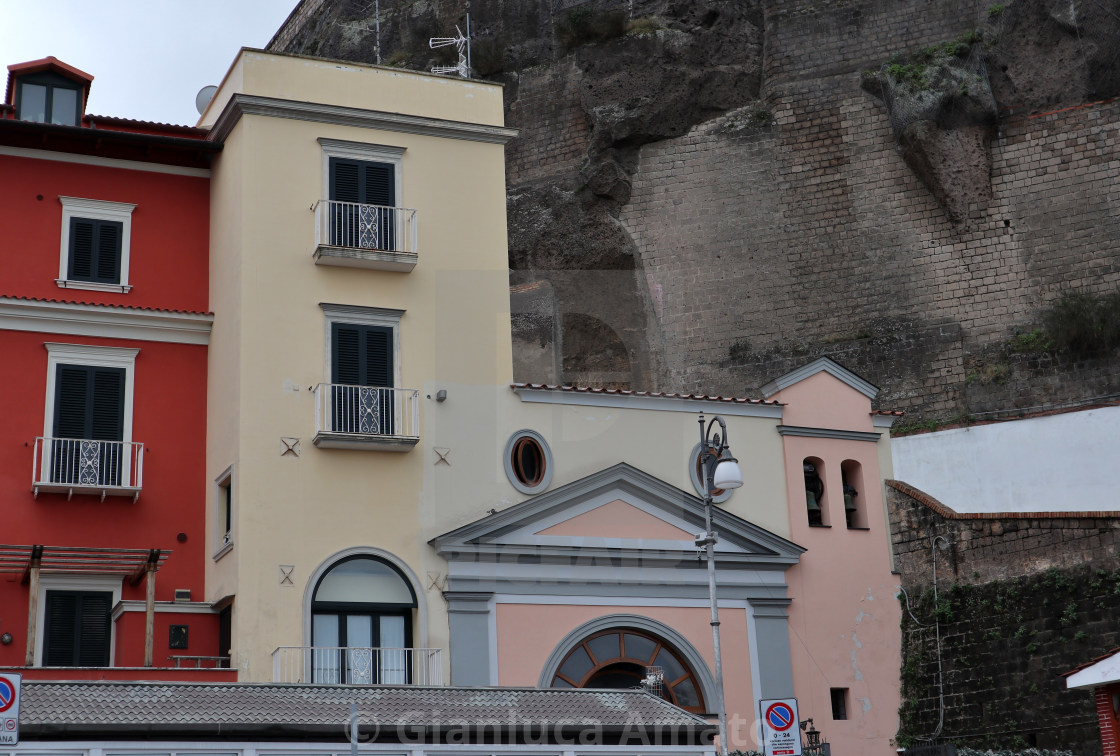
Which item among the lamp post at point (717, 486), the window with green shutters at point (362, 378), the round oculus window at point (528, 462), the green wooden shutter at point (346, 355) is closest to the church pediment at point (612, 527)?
the round oculus window at point (528, 462)

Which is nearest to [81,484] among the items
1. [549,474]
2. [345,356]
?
[345,356]

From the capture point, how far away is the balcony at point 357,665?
21.0 m

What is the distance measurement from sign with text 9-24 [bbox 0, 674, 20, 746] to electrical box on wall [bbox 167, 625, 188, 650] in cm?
908

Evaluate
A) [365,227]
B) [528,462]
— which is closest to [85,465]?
[365,227]

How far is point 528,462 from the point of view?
24.2m

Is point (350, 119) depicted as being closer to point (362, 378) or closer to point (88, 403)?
point (362, 378)

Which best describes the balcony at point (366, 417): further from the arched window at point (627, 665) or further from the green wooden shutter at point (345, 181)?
the arched window at point (627, 665)

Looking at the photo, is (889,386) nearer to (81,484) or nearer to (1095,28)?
(1095,28)

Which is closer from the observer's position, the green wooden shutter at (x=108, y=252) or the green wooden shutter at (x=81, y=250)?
the green wooden shutter at (x=81, y=250)

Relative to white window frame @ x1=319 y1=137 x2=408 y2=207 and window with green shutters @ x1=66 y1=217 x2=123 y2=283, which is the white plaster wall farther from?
window with green shutters @ x1=66 y1=217 x2=123 y2=283

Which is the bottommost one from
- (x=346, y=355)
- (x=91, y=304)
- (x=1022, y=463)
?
(x=1022, y=463)

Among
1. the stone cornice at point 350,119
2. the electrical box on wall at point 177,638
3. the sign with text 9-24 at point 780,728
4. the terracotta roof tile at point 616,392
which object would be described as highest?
the stone cornice at point 350,119

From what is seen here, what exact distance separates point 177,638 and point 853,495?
12.7 metres

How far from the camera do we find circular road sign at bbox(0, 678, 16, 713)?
1280 centimetres
